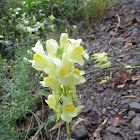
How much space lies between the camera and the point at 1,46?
3756mm

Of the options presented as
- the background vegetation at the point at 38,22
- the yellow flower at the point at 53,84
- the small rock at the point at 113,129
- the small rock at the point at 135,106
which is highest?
the background vegetation at the point at 38,22

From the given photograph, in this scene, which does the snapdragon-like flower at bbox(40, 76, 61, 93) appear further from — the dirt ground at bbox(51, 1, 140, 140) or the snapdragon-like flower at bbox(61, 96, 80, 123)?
the dirt ground at bbox(51, 1, 140, 140)

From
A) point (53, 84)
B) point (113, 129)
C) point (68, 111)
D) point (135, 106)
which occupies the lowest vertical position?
point (113, 129)

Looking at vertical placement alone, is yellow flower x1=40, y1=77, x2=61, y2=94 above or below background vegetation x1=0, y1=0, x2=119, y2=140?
below

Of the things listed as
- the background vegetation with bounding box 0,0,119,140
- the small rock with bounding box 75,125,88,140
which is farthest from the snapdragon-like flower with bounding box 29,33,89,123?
the background vegetation with bounding box 0,0,119,140

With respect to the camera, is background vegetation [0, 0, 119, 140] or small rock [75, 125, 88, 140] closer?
small rock [75, 125, 88, 140]

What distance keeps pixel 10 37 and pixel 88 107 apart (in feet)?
9.12

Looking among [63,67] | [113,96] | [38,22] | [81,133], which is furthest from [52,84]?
[38,22]

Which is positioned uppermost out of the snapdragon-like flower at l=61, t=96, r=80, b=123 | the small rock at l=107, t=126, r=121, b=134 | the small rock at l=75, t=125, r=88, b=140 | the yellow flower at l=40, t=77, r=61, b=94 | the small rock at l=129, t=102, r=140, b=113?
the yellow flower at l=40, t=77, r=61, b=94

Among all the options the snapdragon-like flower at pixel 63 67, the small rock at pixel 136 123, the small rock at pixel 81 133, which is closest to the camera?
the snapdragon-like flower at pixel 63 67

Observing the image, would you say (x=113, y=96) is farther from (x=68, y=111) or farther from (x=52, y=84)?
(x=52, y=84)

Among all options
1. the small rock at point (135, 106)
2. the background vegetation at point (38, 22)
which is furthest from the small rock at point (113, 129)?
the background vegetation at point (38, 22)

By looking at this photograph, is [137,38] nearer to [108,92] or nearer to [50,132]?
[108,92]

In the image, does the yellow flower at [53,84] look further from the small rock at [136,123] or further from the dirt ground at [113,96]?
the small rock at [136,123]
